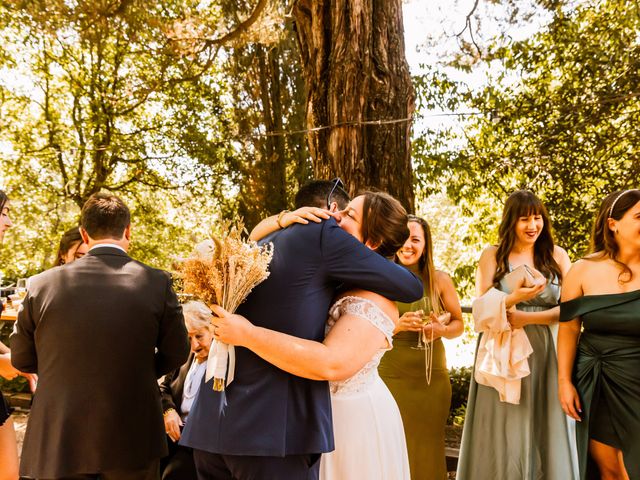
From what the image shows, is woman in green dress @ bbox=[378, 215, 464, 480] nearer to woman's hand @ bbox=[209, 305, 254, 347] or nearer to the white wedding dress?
the white wedding dress

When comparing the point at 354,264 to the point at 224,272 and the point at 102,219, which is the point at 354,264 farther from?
the point at 102,219

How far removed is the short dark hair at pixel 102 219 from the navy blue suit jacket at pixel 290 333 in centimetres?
121

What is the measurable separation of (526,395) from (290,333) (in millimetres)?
2333

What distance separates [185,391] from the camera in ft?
12.3

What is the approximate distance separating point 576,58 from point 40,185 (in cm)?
1082

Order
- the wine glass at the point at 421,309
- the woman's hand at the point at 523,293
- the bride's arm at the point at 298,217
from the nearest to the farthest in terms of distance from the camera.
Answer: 1. the bride's arm at the point at 298,217
2. the woman's hand at the point at 523,293
3. the wine glass at the point at 421,309

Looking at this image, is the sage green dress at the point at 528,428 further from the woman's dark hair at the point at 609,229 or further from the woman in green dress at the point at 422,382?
the woman's dark hair at the point at 609,229

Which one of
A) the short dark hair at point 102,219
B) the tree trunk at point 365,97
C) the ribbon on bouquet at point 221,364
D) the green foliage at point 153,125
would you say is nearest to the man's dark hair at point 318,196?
the ribbon on bouquet at point 221,364

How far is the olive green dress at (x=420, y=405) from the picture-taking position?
150 inches

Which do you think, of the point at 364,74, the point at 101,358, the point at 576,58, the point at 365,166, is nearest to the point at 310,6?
the point at 364,74

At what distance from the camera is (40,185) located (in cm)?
1266

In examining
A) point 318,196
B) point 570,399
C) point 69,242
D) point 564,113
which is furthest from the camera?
point 564,113

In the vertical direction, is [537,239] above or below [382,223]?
above

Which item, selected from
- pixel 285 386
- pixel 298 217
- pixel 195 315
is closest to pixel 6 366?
pixel 195 315
